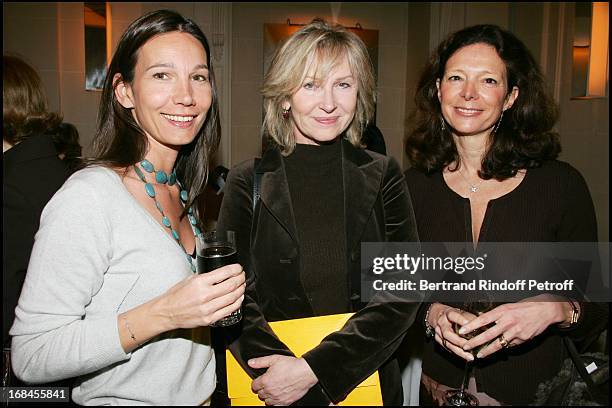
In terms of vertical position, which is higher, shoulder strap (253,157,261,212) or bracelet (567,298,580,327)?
shoulder strap (253,157,261,212)

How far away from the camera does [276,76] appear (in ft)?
5.81

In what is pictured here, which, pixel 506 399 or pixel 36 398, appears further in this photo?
pixel 506 399

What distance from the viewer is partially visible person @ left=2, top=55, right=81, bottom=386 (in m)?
1.98

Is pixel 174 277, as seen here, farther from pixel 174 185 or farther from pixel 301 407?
pixel 301 407

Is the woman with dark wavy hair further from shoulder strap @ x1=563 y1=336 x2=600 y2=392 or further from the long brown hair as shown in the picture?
the long brown hair

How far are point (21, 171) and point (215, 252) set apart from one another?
1328 mm

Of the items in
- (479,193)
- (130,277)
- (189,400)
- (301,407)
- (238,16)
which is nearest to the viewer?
(130,277)

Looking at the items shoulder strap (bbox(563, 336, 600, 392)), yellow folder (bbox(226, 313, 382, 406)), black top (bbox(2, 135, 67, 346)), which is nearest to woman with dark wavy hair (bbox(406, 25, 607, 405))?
shoulder strap (bbox(563, 336, 600, 392))

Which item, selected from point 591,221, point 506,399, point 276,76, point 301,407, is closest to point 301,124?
point 276,76

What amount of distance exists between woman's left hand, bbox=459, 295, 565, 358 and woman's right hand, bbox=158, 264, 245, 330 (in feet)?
2.60

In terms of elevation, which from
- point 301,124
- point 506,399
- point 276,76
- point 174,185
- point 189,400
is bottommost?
point 506,399

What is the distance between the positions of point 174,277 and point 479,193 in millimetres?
1299

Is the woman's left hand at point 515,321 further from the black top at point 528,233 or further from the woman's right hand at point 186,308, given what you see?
the woman's right hand at point 186,308

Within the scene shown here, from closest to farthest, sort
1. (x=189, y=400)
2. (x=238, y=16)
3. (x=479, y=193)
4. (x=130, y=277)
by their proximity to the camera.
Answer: (x=130, y=277) < (x=189, y=400) < (x=479, y=193) < (x=238, y=16)
